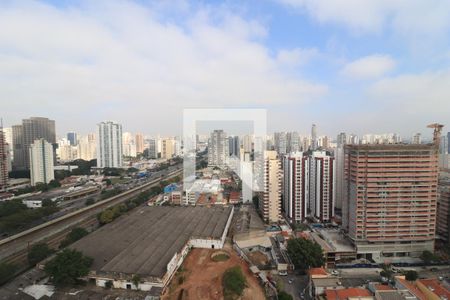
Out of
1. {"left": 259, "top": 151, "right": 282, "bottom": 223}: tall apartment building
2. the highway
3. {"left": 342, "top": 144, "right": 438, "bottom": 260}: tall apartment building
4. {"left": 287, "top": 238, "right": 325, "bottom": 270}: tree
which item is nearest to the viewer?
{"left": 287, "top": 238, "right": 325, "bottom": 270}: tree

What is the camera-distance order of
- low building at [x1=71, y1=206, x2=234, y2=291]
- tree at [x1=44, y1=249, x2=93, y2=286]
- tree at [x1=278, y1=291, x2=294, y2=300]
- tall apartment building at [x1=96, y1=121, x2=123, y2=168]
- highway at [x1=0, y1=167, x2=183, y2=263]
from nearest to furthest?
tree at [x1=278, y1=291, x2=294, y2=300]
tree at [x1=44, y1=249, x2=93, y2=286]
low building at [x1=71, y1=206, x2=234, y2=291]
highway at [x1=0, y1=167, x2=183, y2=263]
tall apartment building at [x1=96, y1=121, x2=123, y2=168]

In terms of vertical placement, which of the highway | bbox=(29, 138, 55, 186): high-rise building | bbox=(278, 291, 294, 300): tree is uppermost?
bbox=(29, 138, 55, 186): high-rise building

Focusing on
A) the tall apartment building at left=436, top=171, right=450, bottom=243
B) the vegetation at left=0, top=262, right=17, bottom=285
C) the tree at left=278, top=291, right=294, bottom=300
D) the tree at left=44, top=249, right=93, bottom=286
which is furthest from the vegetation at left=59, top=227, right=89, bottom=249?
the tall apartment building at left=436, top=171, right=450, bottom=243

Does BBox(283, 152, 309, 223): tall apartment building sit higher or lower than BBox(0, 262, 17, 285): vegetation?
higher

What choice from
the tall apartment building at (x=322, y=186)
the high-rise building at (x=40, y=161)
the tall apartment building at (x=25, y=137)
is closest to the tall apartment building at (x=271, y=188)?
the tall apartment building at (x=322, y=186)

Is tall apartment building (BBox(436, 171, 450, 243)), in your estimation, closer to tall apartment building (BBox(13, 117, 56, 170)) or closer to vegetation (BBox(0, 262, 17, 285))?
vegetation (BBox(0, 262, 17, 285))

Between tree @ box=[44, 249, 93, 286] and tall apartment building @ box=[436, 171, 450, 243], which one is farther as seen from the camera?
tall apartment building @ box=[436, 171, 450, 243]

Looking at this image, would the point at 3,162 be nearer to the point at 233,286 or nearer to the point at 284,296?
the point at 233,286
